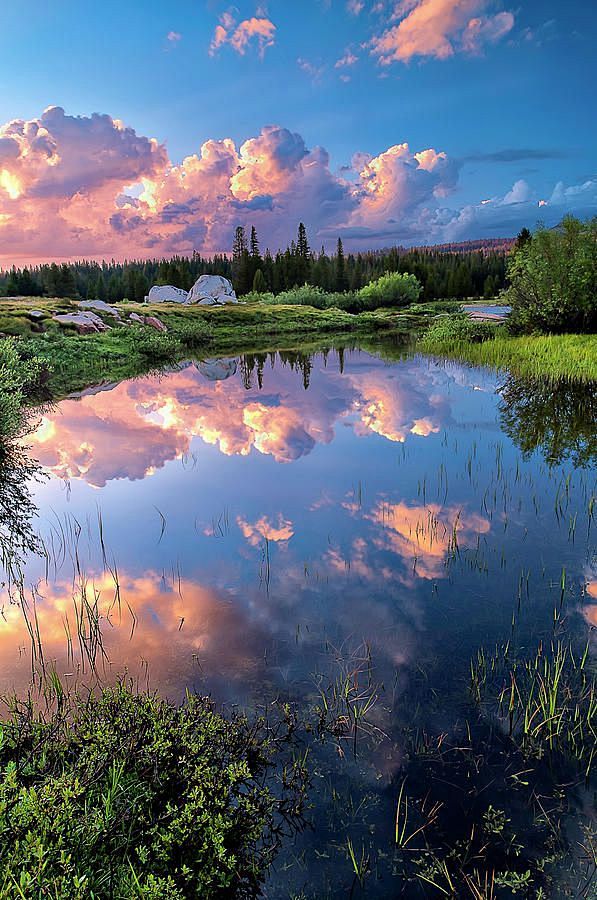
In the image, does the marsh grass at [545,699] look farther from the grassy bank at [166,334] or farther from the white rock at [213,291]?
the white rock at [213,291]

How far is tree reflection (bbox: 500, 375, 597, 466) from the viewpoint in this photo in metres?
14.2

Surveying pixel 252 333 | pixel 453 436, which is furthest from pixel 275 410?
pixel 252 333

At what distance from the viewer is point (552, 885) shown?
11.4 ft

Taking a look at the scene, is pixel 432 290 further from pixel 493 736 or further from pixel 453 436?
pixel 493 736

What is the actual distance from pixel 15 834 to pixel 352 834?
2.40 m

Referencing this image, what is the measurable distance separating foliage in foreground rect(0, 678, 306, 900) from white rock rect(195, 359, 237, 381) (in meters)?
27.9

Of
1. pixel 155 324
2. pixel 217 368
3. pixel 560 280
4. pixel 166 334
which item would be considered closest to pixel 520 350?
pixel 560 280

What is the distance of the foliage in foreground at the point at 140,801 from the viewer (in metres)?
3.14

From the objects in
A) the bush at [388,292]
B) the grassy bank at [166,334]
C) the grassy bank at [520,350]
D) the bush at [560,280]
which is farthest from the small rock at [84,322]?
the bush at [388,292]

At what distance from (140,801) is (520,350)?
30.5m

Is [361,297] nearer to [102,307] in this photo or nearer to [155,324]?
[155,324]

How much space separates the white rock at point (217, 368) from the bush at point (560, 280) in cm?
2099

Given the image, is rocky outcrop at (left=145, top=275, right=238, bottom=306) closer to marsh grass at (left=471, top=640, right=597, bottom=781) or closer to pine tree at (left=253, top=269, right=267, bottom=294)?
pine tree at (left=253, top=269, right=267, bottom=294)

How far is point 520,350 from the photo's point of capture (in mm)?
29547
